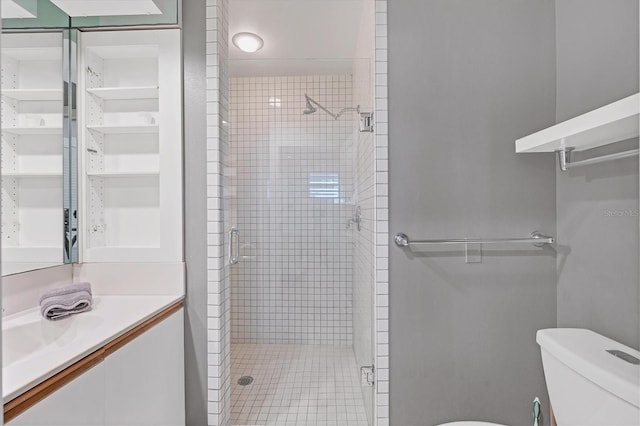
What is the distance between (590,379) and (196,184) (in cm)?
174

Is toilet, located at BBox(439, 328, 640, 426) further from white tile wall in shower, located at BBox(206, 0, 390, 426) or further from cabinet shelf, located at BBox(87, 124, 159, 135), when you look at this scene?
cabinet shelf, located at BBox(87, 124, 159, 135)

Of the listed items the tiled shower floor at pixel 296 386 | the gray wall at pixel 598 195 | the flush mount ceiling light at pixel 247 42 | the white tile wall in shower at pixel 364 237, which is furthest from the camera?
the flush mount ceiling light at pixel 247 42

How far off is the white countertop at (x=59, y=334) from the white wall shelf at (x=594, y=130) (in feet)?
5.48

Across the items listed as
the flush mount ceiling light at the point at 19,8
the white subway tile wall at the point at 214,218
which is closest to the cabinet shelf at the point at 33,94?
the flush mount ceiling light at the point at 19,8

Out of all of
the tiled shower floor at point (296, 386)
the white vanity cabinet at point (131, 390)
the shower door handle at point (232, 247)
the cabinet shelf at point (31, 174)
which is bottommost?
the tiled shower floor at point (296, 386)

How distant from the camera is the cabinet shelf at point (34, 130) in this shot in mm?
1641

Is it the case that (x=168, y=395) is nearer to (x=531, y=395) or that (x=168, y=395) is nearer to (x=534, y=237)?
(x=531, y=395)

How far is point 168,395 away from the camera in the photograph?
176 cm

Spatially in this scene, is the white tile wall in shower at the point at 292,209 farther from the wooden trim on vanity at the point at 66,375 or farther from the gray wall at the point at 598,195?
the gray wall at the point at 598,195

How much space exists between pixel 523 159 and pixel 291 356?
167cm

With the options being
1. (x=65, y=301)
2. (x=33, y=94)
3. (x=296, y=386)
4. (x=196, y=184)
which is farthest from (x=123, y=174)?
(x=296, y=386)

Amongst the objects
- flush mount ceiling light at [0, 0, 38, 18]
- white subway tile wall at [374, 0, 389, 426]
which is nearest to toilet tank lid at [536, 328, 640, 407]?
white subway tile wall at [374, 0, 389, 426]

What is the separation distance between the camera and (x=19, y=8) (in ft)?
5.36

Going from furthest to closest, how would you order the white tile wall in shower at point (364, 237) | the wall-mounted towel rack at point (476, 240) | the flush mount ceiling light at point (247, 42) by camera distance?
1. the flush mount ceiling light at point (247, 42)
2. the white tile wall in shower at point (364, 237)
3. the wall-mounted towel rack at point (476, 240)
